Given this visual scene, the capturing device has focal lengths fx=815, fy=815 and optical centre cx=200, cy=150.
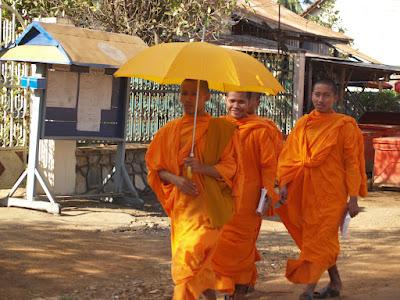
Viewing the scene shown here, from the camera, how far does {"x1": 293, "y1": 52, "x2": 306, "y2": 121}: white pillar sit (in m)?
15.9

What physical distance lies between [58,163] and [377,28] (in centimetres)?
3130

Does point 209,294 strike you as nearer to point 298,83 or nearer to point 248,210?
point 248,210

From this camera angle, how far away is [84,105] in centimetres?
1016

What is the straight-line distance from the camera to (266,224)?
10406 mm

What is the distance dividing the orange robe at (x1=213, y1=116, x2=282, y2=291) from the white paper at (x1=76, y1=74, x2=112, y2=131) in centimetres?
433

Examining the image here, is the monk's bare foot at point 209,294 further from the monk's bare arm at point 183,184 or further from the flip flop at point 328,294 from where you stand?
the flip flop at point 328,294

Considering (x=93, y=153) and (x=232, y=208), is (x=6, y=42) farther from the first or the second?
(x=232, y=208)

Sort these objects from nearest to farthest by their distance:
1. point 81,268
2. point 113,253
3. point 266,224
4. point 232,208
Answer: point 232,208
point 81,268
point 113,253
point 266,224

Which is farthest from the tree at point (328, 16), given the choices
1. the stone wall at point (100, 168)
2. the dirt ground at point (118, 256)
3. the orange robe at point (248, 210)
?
the orange robe at point (248, 210)

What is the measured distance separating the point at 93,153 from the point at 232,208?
6.51m

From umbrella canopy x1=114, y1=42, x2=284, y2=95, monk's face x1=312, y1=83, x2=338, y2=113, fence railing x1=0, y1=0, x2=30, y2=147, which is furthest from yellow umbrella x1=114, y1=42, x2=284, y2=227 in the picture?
fence railing x1=0, y1=0, x2=30, y2=147

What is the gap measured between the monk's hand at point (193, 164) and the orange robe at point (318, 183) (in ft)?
5.04

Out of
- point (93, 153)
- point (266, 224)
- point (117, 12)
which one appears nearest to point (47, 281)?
point (266, 224)

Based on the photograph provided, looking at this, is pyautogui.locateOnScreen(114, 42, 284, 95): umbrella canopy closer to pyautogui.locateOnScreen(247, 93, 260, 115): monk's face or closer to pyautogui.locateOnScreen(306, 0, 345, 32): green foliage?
pyautogui.locateOnScreen(247, 93, 260, 115): monk's face
